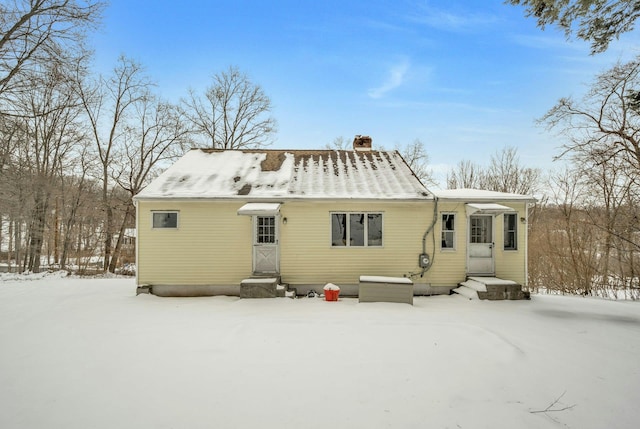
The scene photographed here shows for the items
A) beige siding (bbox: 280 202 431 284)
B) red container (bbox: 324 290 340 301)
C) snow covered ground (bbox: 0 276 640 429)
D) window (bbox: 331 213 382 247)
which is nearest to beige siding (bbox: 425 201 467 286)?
beige siding (bbox: 280 202 431 284)

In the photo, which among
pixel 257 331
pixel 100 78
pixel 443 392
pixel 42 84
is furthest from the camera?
pixel 100 78

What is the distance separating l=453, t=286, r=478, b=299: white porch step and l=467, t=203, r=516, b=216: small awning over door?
7.66 ft

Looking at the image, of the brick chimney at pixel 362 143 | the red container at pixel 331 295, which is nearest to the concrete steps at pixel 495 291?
the red container at pixel 331 295

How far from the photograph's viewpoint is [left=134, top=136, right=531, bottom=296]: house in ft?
29.2

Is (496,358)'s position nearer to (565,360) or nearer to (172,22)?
(565,360)

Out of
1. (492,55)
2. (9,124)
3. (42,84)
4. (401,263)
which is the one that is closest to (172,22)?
(42,84)

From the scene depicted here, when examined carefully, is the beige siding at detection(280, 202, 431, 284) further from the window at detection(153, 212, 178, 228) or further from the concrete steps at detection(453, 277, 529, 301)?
the window at detection(153, 212, 178, 228)

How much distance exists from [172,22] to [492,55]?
17109 millimetres

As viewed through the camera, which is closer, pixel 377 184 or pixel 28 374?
pixel 28 374

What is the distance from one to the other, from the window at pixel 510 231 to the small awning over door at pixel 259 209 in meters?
7.38

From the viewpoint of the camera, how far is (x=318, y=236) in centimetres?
910

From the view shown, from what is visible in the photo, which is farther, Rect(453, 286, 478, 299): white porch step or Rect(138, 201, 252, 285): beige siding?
Rect(138, 201, 252, 285): beige siding

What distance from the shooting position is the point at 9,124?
28.6 feet

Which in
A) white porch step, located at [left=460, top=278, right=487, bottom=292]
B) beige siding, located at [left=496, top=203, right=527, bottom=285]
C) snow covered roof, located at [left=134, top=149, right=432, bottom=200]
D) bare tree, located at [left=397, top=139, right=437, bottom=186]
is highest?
bare tree, located at [left=397, top=139, right=437, bottom=186]
